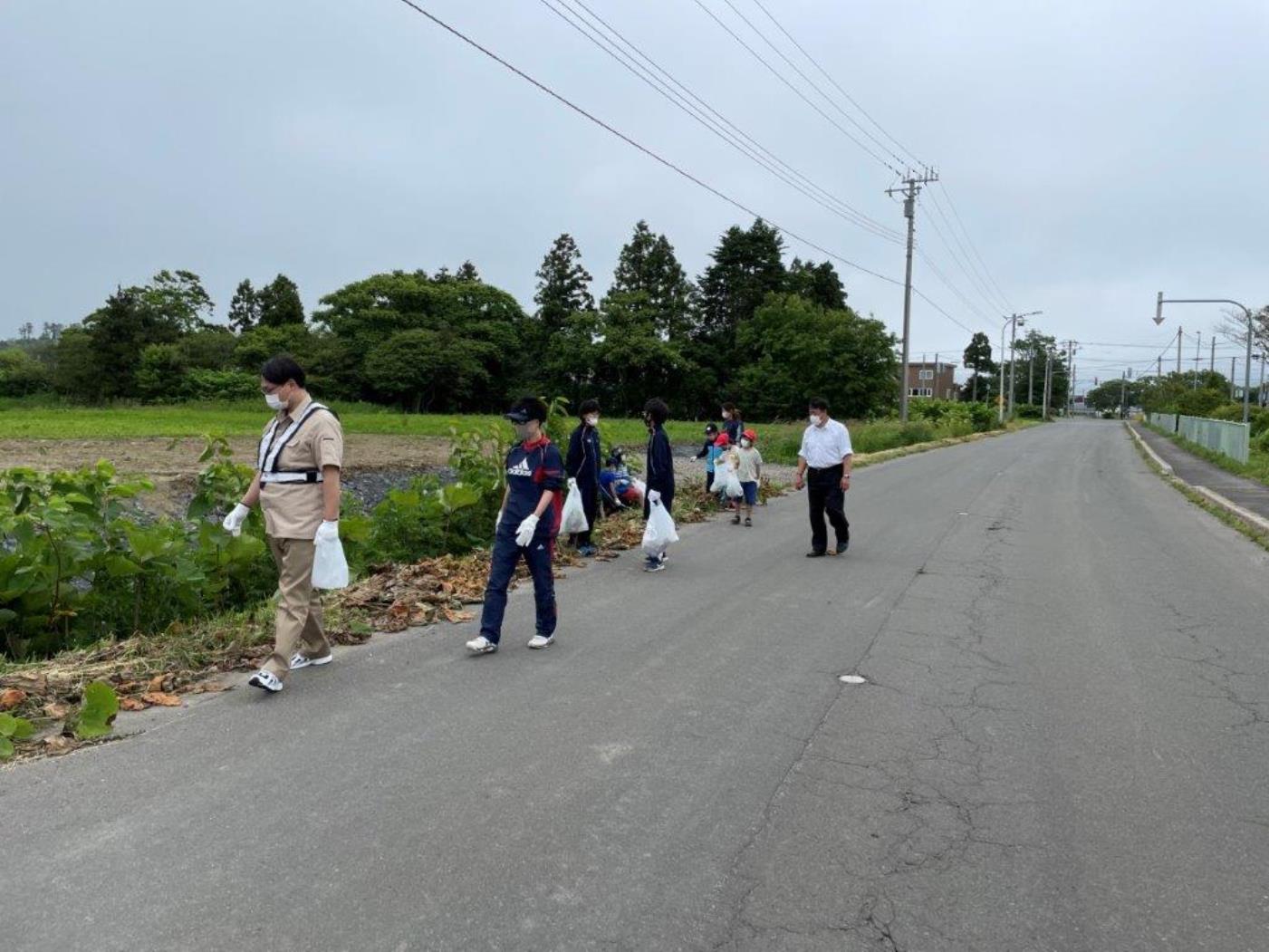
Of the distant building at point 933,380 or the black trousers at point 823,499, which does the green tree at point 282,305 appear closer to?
the black trousers at point 823,499

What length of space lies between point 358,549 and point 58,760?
5094mm

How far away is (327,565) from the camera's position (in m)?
5.38

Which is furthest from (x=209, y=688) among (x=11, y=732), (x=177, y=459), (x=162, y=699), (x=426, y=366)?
(x=426, y=366)

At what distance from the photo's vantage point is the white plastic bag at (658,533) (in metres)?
9.55

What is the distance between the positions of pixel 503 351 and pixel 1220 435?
44008 millimetres

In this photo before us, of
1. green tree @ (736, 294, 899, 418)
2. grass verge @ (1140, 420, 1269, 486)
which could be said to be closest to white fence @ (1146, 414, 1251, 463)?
grass verge @ (1140, 420, 1269, 486)

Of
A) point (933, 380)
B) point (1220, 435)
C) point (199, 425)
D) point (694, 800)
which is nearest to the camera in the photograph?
point (694, 800)

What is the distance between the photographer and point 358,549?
9.39m

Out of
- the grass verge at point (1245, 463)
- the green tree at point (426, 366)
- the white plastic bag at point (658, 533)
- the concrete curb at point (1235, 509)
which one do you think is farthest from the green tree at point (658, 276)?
the white plastic bag at point (658, 533)

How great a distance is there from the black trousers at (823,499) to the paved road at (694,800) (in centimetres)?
316

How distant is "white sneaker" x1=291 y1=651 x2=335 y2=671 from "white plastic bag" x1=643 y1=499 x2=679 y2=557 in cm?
422

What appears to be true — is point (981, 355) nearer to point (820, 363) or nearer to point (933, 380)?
point (933, 380)

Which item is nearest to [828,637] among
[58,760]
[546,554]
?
[546,554]

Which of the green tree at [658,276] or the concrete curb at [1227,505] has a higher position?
the green tree at [658,276]
